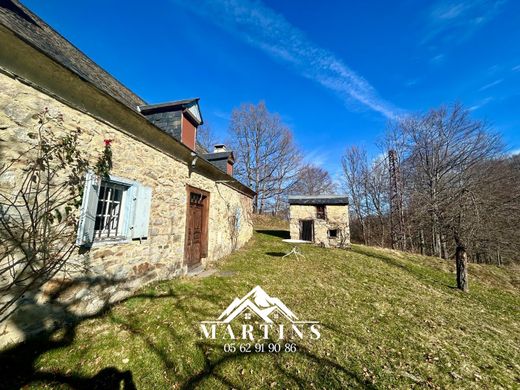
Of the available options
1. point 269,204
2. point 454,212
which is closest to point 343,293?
point 454,212

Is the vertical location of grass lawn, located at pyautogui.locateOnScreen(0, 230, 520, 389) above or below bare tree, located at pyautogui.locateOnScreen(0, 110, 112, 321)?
below

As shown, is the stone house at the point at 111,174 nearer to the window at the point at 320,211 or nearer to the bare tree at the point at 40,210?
the bare tree at the point at 40,210

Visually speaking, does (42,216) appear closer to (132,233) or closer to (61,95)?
(132,233)

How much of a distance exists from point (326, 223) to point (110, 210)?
42.8 feet

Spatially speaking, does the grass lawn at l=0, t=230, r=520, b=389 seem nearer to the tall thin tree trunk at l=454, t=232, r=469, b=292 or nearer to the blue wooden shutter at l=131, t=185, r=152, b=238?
the tall thin tree trunk at l=454, t=232, r=469, b=292

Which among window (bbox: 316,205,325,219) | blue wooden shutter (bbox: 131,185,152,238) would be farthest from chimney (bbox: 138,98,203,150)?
window (bbox: 316,205,325,219)

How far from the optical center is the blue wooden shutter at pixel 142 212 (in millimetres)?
4336

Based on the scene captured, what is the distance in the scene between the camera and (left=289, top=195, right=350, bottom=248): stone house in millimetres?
13984

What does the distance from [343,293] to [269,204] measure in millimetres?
19431

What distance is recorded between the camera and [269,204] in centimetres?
2484

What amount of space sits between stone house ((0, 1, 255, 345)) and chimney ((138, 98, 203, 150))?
3 cm

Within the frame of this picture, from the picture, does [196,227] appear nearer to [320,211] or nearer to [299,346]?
[299,346]

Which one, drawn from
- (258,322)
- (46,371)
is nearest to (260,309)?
(258,322)

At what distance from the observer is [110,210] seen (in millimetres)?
4129
